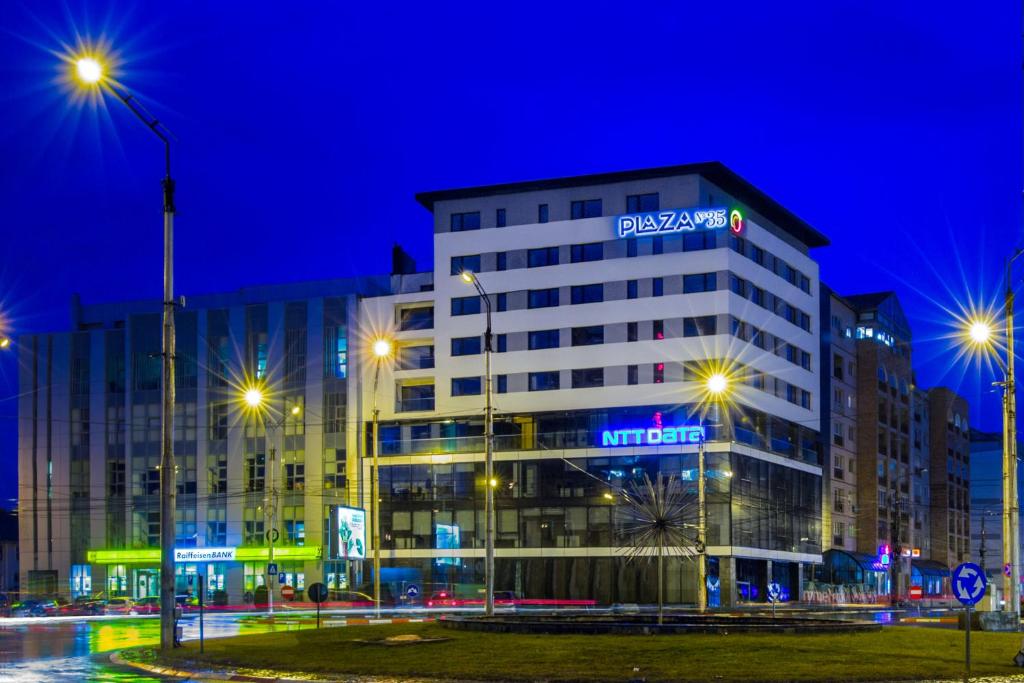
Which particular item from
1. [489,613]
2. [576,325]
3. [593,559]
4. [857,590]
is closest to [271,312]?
[576,325]

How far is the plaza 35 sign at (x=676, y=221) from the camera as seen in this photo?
83.6m

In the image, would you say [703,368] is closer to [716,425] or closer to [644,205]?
[716,425]

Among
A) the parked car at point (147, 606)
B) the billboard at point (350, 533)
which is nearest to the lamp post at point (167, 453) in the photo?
the billboard at point (350, 533)

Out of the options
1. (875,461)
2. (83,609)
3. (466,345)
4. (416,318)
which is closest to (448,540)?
(466,345)

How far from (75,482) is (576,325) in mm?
40277

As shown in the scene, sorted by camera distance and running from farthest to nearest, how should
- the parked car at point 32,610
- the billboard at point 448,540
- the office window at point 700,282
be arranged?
the billboard at point 448,540
the office window at point 700,282
the parked car at point 32,610

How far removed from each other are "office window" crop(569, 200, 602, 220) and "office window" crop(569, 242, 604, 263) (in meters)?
1.95

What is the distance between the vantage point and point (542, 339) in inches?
3442

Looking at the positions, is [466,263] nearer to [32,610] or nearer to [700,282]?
[700,282]

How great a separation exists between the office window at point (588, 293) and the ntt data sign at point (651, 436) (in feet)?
28.1

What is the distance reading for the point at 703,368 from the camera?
83.4m

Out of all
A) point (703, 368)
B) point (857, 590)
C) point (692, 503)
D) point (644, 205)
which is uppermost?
point (644, 205)

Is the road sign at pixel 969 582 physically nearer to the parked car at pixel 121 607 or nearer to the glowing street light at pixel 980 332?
the glowing street light at pixel 980 332

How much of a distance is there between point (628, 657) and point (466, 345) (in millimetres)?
63216
